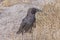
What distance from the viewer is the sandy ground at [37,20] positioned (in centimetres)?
257

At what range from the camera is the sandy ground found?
101 inches

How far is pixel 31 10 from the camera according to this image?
120 inches

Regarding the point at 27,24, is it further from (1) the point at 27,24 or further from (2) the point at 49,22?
(2) the point at 49,22

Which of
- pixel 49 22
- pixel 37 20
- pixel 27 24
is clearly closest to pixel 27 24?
pixel 27 24

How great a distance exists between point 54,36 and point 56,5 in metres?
0.77

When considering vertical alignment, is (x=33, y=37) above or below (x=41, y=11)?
below

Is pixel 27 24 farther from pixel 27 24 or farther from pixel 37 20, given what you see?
pixel 37 20

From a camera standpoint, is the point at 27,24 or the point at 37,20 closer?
the point at 27,24

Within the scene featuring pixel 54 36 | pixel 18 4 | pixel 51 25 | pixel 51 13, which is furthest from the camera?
pixel 18 4

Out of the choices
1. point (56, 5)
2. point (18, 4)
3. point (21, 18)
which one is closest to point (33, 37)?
point (21, 18)

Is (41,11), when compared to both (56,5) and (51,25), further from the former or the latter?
(51,25)

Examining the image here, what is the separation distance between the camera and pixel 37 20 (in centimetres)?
283

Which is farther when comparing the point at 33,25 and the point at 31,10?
the point at 31,10

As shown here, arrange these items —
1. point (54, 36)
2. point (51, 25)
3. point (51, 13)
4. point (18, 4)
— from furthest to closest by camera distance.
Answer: point (18, 4)
point (51, 13)
point (51, 25)
point (54, 36)
